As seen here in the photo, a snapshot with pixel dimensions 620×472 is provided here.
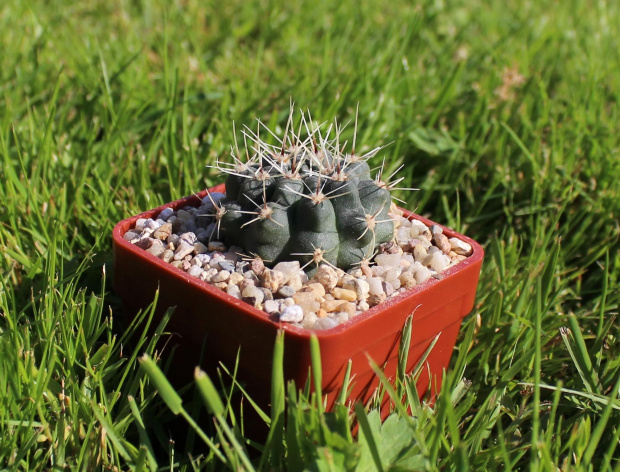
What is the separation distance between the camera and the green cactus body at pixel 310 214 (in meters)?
1.47

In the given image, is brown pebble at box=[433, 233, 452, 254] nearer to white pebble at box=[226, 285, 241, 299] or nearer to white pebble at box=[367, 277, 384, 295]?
white pebble at box=[367, 277, 384, 295]

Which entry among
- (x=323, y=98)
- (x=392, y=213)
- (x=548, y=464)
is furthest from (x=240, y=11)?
(x=548, y=464)

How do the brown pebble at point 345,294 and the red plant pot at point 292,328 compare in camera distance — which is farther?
the brown pebble at point 345,294

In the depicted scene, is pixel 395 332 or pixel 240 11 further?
pixel 240 11

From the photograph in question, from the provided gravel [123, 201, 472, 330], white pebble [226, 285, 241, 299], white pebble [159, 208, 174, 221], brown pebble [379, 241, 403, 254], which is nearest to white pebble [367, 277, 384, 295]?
gravel [123, 201, 472, 330]

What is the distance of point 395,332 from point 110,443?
561 mm

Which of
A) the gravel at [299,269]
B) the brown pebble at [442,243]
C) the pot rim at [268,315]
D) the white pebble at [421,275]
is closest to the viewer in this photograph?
the pot rim at [268,315]

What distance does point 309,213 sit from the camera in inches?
57.6

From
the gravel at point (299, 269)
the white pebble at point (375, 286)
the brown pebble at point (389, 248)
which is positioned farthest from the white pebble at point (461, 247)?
the white pebble at point (375, 286)

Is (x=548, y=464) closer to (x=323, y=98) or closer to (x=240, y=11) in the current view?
(x=323, y=98)

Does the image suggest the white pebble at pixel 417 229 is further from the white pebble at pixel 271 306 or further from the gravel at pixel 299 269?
the white pebble at pixel 271 306

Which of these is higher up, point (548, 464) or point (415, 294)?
point (415, 294)

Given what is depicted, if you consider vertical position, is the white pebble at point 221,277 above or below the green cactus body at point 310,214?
below

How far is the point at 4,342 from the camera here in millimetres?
1410
